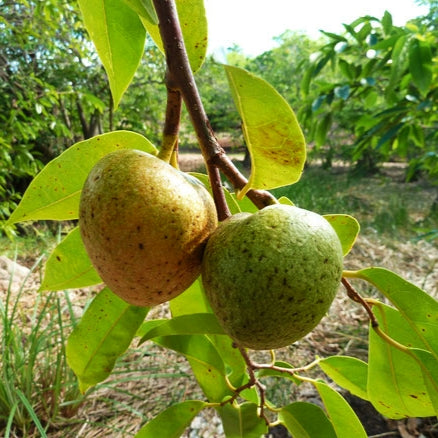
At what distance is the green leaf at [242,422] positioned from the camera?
0.87m

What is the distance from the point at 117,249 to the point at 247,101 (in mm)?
238

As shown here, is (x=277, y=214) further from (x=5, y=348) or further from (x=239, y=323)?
(x=5, y=348)

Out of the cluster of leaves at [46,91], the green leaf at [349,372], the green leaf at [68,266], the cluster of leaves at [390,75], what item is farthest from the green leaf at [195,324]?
the cluster of leaves at [46,91]

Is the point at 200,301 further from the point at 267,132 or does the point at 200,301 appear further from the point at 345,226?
the point at 267,132

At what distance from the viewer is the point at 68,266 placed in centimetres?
74

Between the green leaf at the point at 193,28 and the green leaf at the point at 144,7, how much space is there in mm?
163

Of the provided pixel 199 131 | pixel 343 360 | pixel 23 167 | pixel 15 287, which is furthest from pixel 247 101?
pixel 23 167

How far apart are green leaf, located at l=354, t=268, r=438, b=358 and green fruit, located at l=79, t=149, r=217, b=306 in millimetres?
317

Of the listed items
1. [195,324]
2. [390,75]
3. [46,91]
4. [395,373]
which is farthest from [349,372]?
[46,91]

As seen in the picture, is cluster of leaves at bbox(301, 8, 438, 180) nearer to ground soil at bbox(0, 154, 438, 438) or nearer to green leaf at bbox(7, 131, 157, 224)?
ground soil at bbox(0, 154, 438, 438)

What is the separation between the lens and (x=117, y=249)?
48 cm

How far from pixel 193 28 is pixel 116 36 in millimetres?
147

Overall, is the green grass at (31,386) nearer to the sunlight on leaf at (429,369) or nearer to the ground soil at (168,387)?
the ground soil at (168,387)

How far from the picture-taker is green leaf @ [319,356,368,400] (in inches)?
36.0
